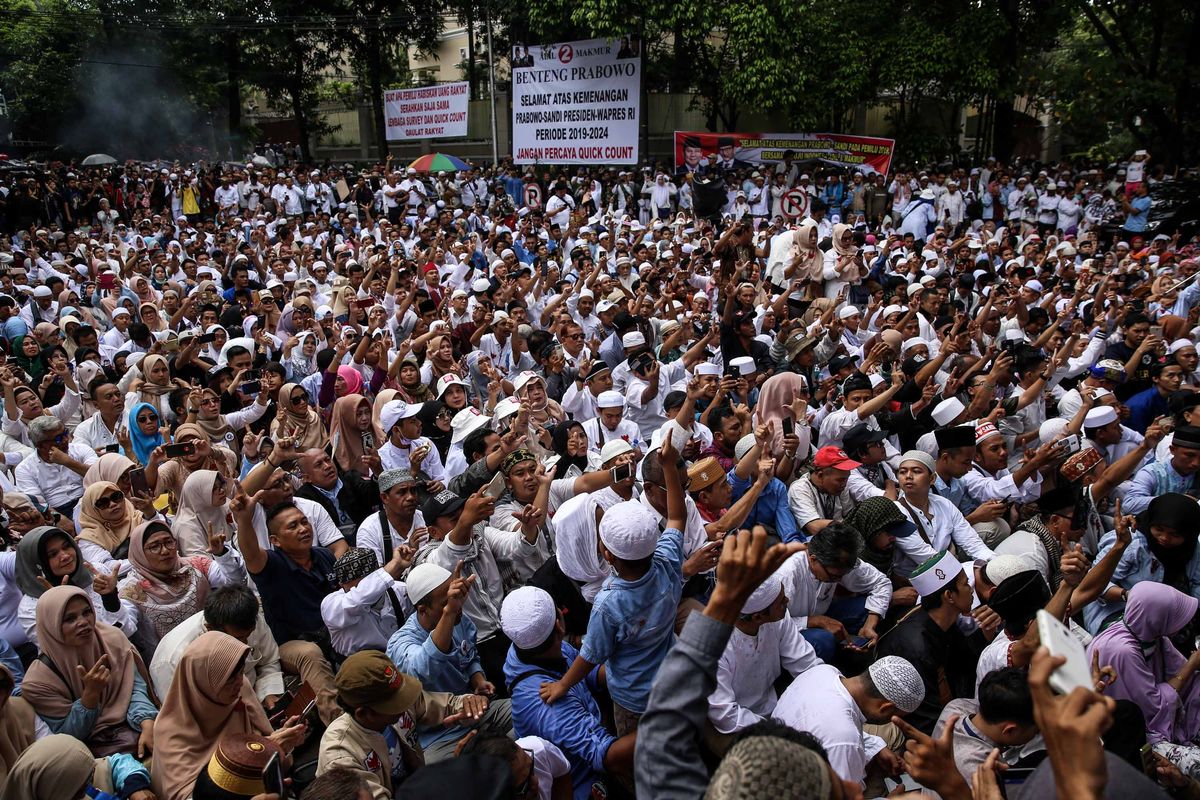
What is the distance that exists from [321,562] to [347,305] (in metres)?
5.67

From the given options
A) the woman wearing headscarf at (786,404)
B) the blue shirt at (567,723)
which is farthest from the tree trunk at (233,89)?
the blue shirt at (567,723)

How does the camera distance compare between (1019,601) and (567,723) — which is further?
(1019,601)

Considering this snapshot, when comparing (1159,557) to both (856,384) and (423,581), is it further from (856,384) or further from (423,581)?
(423,581)

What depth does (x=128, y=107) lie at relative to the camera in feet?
92.6

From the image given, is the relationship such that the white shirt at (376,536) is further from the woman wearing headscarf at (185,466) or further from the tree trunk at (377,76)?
the tree trunk at (377,76)

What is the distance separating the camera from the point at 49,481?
212 inches

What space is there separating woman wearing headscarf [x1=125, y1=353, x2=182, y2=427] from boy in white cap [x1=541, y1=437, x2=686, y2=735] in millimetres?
4753

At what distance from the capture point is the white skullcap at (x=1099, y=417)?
5.09 m

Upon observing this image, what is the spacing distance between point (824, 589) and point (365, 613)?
85.9 inches

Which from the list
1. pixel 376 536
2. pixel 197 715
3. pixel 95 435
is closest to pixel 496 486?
pixel 376 536

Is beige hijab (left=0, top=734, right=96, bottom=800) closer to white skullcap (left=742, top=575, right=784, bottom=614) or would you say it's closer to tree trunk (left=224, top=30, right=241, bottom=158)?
white skullcap (left=742, top=575, right=784, bottom=614)

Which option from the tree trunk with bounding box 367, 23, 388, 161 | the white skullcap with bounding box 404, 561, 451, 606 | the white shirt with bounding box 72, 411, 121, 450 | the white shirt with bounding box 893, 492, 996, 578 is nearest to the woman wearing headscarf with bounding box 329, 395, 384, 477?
the white shirt with bounding box 72, 411, 121, 450

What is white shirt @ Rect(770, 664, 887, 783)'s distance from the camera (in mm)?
2646

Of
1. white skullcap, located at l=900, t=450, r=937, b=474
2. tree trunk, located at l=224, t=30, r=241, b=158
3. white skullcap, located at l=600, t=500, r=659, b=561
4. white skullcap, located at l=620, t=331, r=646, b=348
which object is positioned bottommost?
white skullcap, located at l=900, t=450, r=937, b=474
